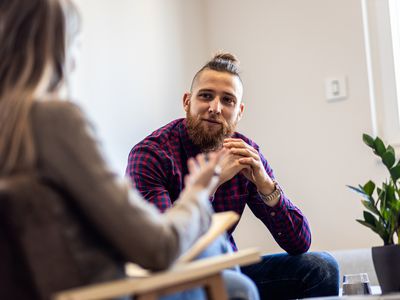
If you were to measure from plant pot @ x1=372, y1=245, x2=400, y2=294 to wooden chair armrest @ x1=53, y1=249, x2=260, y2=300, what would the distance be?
794 millimetres

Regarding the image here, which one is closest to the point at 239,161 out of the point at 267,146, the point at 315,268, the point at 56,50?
the point at 315,268

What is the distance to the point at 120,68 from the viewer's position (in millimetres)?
2930

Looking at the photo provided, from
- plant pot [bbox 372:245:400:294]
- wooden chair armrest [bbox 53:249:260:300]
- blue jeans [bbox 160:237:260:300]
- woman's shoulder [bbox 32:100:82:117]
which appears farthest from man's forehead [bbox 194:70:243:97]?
woman's shoulder [bbox 32:100:82:117]

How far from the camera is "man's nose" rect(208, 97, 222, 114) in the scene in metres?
2.69

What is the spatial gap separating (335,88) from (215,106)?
0.87 meters

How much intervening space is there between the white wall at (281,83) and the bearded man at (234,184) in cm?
41

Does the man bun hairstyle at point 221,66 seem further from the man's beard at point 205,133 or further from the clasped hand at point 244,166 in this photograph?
the clasped hand at point 244,166

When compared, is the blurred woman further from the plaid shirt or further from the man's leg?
the man's leg

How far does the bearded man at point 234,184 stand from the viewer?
2.37m

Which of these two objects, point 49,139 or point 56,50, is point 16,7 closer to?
point 56,50

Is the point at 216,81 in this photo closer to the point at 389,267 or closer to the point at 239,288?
the point at 389,267

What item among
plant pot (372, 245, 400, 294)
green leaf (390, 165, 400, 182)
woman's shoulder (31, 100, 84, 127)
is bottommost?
plant pot (372, 245, 400, 294)

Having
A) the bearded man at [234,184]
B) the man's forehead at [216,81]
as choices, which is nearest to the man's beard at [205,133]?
the bearded man at [234,184]

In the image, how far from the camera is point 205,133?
8.60ft
